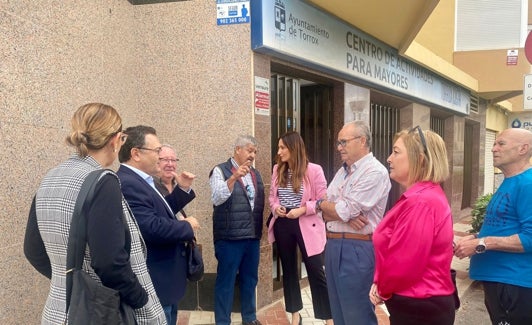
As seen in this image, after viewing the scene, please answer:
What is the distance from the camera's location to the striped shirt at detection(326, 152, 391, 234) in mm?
2861

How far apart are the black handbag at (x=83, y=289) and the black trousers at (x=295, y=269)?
231 centimetres

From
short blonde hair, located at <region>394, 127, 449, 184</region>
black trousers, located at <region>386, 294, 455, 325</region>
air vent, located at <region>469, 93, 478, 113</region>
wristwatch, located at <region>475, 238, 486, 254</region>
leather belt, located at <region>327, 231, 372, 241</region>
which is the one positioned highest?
air vent, located at <region>469, 93, 478, 113</region>

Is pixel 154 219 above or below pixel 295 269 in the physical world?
above

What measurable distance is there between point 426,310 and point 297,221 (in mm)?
1864

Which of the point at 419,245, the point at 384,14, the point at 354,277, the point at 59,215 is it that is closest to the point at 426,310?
the point at 419,245

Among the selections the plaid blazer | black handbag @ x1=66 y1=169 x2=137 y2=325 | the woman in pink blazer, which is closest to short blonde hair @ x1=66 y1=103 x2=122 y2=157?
the plaid blazer

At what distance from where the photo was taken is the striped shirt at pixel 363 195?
2861 mm

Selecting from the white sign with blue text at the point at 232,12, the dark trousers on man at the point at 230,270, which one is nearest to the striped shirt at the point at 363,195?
the dark trousers on man at the point at 230,270

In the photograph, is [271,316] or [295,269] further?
[271,316]

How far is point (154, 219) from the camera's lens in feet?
8.02

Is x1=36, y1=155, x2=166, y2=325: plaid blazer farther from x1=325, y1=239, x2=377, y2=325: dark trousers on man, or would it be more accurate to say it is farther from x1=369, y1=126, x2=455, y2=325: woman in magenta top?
x1=325, y1=239, x2=377, y2=325: dark trousers on man

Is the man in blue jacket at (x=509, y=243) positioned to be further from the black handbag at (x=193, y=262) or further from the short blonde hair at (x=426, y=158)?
the black handbag at (x=193, y=262)

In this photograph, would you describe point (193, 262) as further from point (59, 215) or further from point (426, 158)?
point (426, 158)

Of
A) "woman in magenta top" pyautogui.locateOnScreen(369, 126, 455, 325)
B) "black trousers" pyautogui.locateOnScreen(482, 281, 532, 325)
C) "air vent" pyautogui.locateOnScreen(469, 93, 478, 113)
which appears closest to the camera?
"woman in magenta top" pyautogui.locateOnScreen(369, 126, 455, 325)
